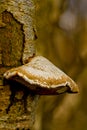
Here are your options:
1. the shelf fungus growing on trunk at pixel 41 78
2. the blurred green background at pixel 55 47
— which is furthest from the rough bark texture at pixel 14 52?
the blurred green background at pixel 55 47

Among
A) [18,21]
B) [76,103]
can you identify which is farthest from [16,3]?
[76,103]

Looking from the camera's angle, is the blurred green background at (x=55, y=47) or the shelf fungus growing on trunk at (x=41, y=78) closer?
the shelf fungus growing on trunk at (x=41, y=78)

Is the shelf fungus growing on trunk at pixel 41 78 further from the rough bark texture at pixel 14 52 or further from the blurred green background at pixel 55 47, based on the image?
the blurred green background at pixel 55 47

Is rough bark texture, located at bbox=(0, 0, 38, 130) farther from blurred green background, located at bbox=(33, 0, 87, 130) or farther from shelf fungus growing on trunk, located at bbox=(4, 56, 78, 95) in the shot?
blurred green background, located at bbox=(33, 0, 87, 130)

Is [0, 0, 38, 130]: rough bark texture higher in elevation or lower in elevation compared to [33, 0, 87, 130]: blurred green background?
higher

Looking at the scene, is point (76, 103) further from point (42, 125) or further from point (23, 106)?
point (23, 106)

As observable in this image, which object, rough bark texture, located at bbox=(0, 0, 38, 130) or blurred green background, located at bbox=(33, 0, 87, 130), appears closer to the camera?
rough bark texture, located at bbox=(0, 0, 38, 130)

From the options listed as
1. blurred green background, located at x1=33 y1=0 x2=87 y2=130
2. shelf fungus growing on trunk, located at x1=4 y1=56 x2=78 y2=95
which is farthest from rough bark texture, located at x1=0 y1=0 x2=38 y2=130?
blurred green background, located at x1=33 y1=0 x2=87 y2=130
